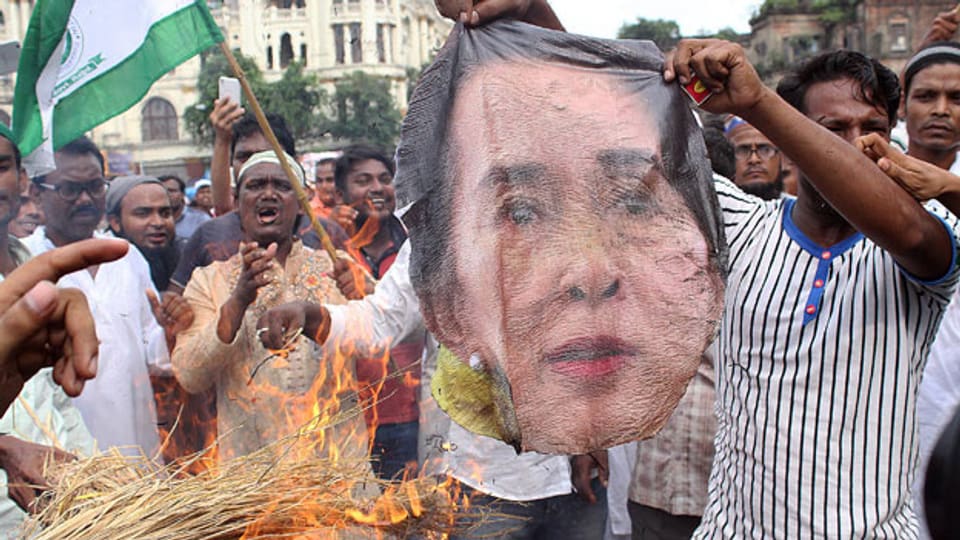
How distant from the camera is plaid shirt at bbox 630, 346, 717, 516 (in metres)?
3.12

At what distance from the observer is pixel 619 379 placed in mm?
1915

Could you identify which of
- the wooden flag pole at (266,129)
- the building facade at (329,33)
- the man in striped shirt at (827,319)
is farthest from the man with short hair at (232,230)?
the man in striped shirt at (827,319)

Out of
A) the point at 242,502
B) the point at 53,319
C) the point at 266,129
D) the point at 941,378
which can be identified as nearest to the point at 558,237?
the point at 242,502

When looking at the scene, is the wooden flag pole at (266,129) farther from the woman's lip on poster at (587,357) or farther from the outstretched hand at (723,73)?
the outstretched hand at (723,73)

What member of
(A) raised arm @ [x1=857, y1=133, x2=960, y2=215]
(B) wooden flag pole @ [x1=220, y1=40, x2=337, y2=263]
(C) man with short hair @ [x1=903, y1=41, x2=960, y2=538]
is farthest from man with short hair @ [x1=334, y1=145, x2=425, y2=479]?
(C) man with short hair @ [x1=903, y1=41, x2=960, y2=538]

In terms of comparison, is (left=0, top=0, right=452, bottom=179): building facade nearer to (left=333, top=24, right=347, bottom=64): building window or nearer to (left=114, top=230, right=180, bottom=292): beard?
(left=333, top=24, right=347, bottom=64): building window

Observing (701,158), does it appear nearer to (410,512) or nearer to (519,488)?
(410,512)

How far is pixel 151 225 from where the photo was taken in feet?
16.8

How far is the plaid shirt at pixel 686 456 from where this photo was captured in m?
3.12

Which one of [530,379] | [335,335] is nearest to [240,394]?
[335,335]

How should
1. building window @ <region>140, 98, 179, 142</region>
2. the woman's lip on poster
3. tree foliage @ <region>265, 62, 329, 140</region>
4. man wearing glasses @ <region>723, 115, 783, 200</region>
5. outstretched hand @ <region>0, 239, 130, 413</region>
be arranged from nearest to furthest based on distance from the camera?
outstretched hand @ <region>0, 239, 130, 413</region>, the woman's lip on poster, man wearing glasses @ <region>723, 115, 783, 200</region>, tree foliage @ <region>265, 62, 329, 140</region>, building window @ <region>140, 98, 179, 142</region>

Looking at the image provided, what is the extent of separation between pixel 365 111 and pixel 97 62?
4.30 m

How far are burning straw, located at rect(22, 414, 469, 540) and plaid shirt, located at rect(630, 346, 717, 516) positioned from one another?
125 centimetres

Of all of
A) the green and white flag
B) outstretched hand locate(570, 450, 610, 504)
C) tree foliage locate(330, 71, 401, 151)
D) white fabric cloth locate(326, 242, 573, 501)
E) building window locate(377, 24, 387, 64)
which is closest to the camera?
white fabric cloth locate(326, 242, 573, 501)
